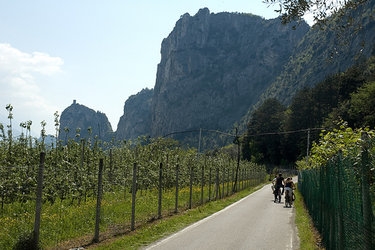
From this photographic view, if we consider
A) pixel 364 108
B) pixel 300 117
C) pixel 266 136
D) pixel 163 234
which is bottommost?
pixel 163 234

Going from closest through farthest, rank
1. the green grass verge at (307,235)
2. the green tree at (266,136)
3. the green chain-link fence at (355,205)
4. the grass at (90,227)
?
the green chain-link fence at (355,205) < the grass at (90,227) < the green grass verge at (307,235) < the green tree at (266,136)

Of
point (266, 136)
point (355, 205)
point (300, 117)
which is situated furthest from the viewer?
point (266, 136)

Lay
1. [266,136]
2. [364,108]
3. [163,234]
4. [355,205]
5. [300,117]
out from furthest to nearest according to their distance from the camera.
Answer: [266,136] < [300,117] < [364,108] < [163,234] < [355,205]

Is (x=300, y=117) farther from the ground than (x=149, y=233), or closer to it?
farther from the ground

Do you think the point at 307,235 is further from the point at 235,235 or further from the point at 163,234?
the point at 163,234

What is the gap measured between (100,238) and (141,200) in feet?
27.9

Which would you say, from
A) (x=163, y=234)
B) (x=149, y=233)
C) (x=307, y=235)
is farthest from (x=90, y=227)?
(x=307, y=235)

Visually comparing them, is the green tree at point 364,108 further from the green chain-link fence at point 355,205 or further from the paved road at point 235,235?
the green chain-link fence at point 355,205

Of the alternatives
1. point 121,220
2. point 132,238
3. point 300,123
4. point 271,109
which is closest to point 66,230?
point 132,238

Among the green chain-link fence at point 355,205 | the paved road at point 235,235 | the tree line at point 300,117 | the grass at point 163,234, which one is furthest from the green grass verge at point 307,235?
the tree line at point 300,117

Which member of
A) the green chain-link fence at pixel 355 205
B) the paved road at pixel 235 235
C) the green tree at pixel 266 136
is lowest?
the paved road at pixel 235 235

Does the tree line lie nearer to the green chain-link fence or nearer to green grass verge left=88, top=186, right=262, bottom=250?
green grass verge left=88, top=186, right=262, bottom=250

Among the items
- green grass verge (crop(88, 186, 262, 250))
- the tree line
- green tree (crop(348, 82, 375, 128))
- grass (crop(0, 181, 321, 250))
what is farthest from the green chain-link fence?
the tree line

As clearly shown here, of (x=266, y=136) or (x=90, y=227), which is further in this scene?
(x=266, y=136)
